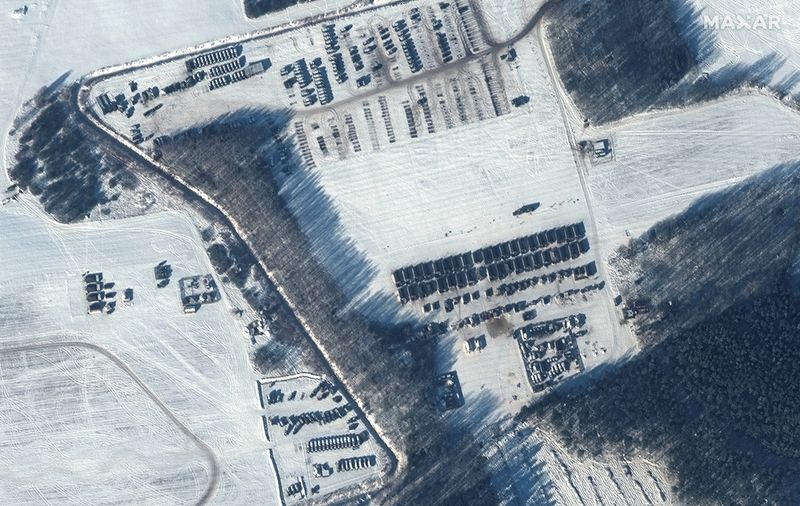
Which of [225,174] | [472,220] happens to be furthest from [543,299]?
[225,174]

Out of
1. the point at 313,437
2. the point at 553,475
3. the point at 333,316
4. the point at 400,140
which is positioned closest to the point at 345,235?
the point at 333,316

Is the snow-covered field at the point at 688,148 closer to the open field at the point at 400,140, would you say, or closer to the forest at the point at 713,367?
the forest at the point at 713,367

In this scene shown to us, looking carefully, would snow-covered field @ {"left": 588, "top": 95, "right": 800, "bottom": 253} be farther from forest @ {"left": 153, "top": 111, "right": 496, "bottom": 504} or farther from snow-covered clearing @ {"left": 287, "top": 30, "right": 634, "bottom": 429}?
forest @ {"left": 153, "top": 111, "right": 496, "bottom": 504}

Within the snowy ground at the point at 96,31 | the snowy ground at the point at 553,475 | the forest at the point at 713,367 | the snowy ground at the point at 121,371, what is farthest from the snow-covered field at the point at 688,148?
the snowy ground at the point at 121,371

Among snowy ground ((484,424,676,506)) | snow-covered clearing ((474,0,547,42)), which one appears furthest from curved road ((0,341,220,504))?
snow-covered clearing ((474,0,547,42))

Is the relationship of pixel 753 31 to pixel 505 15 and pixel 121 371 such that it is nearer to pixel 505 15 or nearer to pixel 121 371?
pixel 505 15
